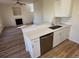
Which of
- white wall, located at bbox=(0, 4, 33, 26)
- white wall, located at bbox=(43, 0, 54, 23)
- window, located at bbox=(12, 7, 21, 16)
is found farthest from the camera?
window, located at bbox=(12, 7, 21, 16)

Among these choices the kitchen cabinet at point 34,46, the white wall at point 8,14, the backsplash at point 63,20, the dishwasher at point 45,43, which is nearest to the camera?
the kitchen cabinet at point 34,46

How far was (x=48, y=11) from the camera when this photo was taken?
11.6ft

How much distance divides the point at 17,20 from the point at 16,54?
5.31 metres

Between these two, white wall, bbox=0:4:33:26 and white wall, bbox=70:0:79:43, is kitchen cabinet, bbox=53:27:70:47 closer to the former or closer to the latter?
white wall, bbox=70:0:79:43

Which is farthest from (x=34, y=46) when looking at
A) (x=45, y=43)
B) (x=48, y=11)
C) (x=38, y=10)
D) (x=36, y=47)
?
(x=38, y=10)

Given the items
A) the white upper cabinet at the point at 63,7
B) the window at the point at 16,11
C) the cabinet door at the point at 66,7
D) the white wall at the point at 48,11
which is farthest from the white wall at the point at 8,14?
the cabinet door at the point at 66,7

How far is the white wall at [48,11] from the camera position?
332 centimetres

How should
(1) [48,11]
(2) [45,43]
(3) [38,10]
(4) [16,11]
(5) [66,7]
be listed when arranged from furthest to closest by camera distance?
(4) [16,11] < (3) [38,10] < (1) [48,11] < (5) [66,7] < (2) [45,43]

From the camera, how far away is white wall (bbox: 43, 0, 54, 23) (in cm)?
332

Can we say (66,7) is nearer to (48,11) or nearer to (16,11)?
(48,11)

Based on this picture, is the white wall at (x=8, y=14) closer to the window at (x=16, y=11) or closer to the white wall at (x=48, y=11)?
the window at (x=16, y=11)

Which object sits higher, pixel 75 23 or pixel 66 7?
pixel 66 7

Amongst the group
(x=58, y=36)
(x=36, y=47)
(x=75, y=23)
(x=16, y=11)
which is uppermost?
(x=16, y=11)

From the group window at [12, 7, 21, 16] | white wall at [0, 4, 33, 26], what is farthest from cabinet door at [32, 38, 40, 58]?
window at [12, 7, 21, 16]
